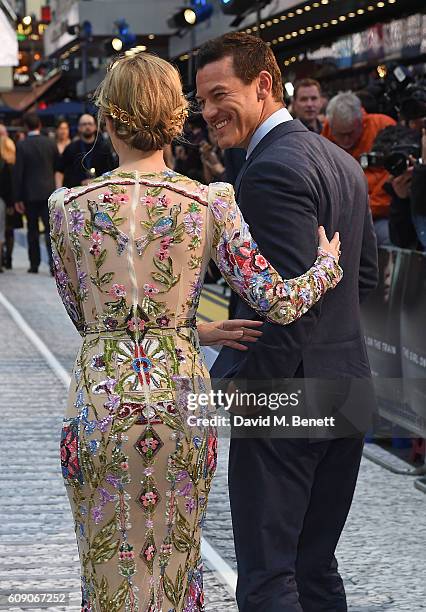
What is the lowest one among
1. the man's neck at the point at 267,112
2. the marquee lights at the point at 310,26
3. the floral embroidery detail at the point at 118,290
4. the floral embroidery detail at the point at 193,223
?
the floral embroidery detail at the point at 118,290

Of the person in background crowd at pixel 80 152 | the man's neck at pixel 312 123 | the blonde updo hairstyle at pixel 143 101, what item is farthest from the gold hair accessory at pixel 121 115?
the person in background crowd at pixel 80 152

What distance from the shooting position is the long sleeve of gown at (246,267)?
3.47 meters

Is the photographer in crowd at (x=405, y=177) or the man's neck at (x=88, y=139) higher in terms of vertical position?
the photographer in crowd at (x=405, y=177)

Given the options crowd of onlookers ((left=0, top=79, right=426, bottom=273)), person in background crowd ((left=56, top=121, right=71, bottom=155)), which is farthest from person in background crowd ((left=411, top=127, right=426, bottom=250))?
person in background crowd ((left=56, top=121, right=71, bottom=155))

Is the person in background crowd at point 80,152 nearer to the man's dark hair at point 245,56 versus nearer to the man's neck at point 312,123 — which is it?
the man's neck at point 312,123

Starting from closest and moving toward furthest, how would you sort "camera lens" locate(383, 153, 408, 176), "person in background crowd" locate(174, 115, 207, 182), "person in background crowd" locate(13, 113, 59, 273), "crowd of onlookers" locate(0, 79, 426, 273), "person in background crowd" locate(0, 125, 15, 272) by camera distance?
"crowd of onlookers" locate(0, 79, 426, 273) < "camera lens" locate(383, 153, 408, 176) < "person in background crowd" locate(174, 115, 207, 182) < "person in background crowd" locate(13, 113, 59, 273) < "person in background crowd" locate(0, 125, 15, 272)

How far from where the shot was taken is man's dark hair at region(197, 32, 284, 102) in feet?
12.8

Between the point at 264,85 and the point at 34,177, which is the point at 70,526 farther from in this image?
the point at 34,177

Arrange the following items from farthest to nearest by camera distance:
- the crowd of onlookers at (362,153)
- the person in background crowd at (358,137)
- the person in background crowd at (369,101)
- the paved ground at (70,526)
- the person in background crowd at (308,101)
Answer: the person in background crowd at (369,101), the person in background crowd at (308,101), the person in background crowd at (358,137), the crowd of onlookers at (362,153), the paved ground at (70,526)

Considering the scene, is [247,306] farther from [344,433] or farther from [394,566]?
[394,566]

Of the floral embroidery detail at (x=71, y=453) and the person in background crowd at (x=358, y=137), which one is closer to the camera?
the floral embroidery detail at (x=71, y=453)

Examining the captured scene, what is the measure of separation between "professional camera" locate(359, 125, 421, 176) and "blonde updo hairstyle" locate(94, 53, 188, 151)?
5670 mm

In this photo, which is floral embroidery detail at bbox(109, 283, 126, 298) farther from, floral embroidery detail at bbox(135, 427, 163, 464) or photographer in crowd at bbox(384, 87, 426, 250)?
photographer in crowd at bbox(384, 87, 426, 250)

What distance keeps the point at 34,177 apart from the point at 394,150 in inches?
447
